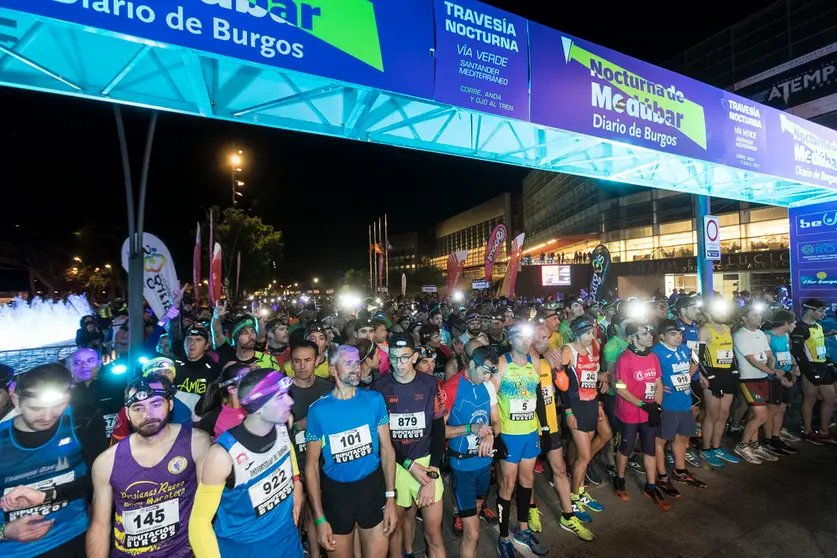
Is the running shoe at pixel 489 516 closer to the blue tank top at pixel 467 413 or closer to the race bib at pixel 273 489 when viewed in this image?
the blue tank top at pixel 467 413

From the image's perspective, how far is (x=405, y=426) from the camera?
11.6ft

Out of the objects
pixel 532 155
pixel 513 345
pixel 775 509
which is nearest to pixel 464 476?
pixel 513 345

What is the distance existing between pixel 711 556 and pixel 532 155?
5.58m

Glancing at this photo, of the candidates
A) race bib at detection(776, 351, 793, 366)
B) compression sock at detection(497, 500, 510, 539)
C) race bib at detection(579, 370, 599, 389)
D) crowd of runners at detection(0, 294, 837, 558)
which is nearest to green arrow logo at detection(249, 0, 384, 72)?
crowd of runners at detection(0, 294, 837, 558)

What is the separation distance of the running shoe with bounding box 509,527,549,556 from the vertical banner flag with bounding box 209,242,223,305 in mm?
10532

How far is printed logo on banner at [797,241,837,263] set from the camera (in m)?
10.5

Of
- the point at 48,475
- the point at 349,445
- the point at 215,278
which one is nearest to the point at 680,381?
the point at 349,445

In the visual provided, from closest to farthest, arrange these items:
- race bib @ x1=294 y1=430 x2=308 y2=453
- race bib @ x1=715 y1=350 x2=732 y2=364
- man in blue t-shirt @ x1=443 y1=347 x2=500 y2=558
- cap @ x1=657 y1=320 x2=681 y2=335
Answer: man in blue t-shirt @ x1=443 y1=347 x2=500 y2=558, race bib @ x1=294 y1=430 x2=308 y2=453, cap @ x1=657 y1=320 x2=681 y2=335, race bib @ x1=715 y1=350 x2=732 y2=364

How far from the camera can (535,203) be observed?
68.8m

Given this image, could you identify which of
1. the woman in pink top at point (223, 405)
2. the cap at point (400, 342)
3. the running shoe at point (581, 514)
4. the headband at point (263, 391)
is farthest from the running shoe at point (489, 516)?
the headband at point (263, 391)

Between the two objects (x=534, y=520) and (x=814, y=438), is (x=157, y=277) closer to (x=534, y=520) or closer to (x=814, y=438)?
(x=534, y=520)

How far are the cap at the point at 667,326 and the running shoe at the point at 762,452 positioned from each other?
2724 mm

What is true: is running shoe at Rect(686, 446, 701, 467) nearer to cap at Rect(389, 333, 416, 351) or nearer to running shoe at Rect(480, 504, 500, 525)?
running shoe at Rect(480, 504, 500, 525)

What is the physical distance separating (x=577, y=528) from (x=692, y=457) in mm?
2988
